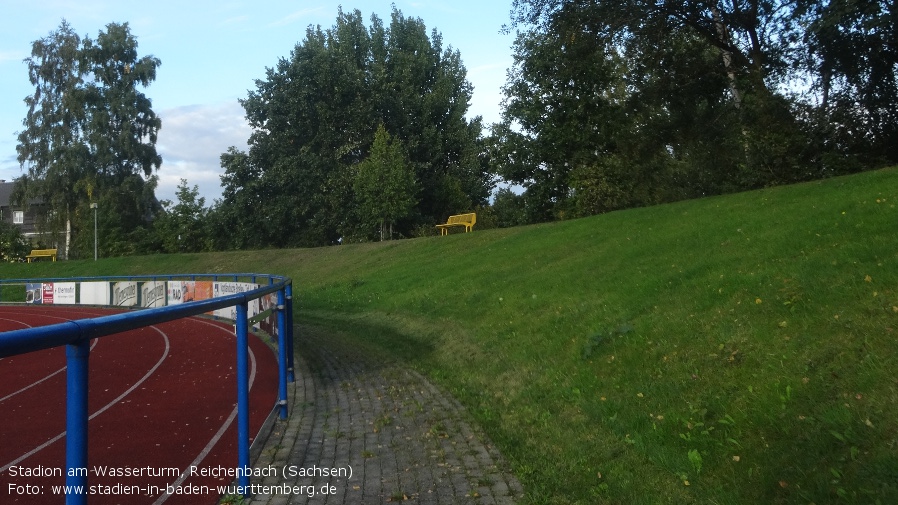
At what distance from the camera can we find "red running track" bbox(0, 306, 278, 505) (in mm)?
3758

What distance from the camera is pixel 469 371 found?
1122cm

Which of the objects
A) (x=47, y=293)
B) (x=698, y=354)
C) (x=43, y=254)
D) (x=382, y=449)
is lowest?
(x=47, y=293)

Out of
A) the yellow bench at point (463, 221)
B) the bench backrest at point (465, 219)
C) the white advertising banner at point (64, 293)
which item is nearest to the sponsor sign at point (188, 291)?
the white advertising banner at point (64, 293)

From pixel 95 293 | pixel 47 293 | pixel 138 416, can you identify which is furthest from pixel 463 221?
pixel 138 416

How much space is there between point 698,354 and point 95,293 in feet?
90.6

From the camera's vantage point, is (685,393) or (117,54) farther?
(117,54)

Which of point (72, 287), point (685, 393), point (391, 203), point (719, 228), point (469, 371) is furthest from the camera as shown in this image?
point (391, 203)

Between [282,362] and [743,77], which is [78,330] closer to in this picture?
[282,362]

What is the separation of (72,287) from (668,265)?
2673cm

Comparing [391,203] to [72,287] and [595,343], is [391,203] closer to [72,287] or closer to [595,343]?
[72,287]

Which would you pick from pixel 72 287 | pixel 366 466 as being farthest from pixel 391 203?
pixel 366 466

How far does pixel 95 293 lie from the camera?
29594mm

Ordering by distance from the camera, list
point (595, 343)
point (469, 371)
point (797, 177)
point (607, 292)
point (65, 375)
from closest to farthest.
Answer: point (65, 375) < point (595, 343) < point (469, 371) < point (607, 292) < point (797, 177)

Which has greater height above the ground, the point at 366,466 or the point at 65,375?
the point at 65,375
